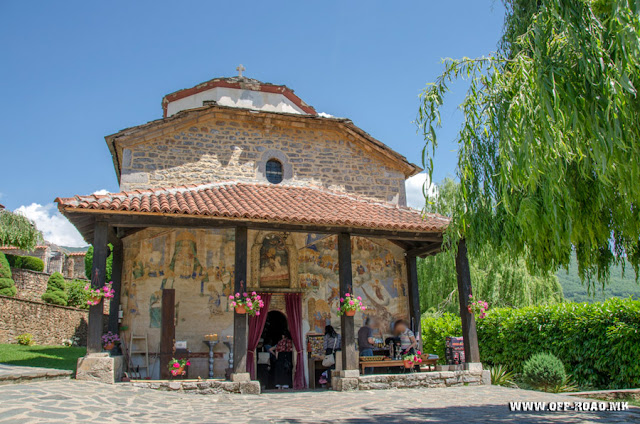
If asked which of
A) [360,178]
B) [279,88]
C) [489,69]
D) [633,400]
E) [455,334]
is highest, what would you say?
[279,88]

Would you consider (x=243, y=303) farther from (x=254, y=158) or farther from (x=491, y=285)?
(x=491, y=285)

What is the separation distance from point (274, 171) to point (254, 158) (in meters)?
0.59

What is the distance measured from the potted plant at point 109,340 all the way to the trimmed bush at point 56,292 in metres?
12.4

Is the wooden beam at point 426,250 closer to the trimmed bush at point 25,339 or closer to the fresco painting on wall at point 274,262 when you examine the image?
the fresco painting on wall at point 274,262

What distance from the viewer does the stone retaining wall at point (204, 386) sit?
8000 millimetres

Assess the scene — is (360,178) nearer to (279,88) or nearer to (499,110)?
(279,88)

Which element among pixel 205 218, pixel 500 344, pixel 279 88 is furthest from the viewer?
pixel 279 88

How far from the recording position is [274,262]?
441 inches

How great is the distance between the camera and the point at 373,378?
9.13m

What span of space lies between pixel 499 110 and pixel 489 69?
0.71m

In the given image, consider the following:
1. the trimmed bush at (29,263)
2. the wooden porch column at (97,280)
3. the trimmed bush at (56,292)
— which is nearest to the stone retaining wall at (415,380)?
the wooden porch column at (97,280)

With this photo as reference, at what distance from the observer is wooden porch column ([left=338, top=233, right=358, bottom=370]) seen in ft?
30.0

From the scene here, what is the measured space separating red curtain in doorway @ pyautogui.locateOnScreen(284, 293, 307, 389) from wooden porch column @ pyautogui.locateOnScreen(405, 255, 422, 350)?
8.96 feet

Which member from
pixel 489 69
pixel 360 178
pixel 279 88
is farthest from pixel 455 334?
pixel 489 69
